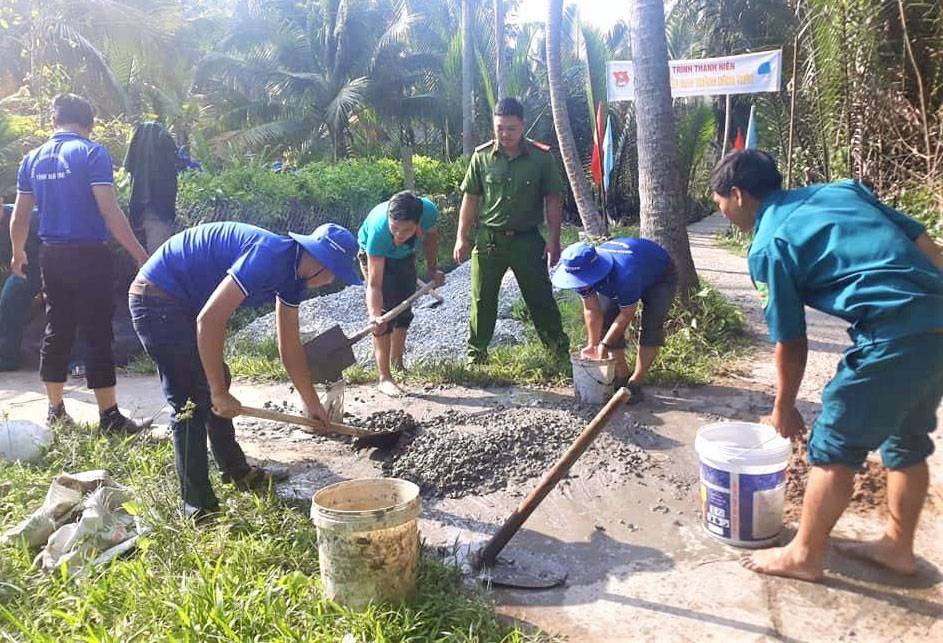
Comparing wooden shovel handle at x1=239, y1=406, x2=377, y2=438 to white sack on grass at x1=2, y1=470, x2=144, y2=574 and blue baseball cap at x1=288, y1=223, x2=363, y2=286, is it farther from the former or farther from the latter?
blue baseball cap at x1=288, y1=223, x2=363, y2=286

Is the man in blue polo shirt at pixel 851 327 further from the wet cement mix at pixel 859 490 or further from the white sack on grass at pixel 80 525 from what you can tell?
the white sack on grass at pixel 80 525

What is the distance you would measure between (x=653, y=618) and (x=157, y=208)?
6.25 m

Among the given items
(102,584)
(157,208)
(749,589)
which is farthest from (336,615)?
(157,208)

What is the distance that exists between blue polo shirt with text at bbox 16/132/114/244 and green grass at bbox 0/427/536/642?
6.09ft

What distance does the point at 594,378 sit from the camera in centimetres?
481

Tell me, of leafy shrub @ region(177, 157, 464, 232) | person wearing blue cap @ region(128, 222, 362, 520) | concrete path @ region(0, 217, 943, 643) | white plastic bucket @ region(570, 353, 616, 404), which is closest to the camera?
concrete path @ region(0, 217, 943, 643)

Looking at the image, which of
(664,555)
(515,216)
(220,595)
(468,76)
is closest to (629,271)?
(515,216)

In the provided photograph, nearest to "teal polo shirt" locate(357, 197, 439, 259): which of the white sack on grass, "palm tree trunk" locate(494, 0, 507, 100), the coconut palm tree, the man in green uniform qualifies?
the man in green uniform

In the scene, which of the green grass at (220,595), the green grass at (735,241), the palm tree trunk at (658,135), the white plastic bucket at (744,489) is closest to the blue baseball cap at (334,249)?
the green grass at (220,595)

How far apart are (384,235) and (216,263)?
6.80 ft

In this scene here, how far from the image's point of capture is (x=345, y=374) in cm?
599

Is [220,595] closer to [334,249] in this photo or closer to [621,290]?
[334,249]

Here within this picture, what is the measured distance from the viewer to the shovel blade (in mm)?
4469

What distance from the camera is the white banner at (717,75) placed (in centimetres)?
961
